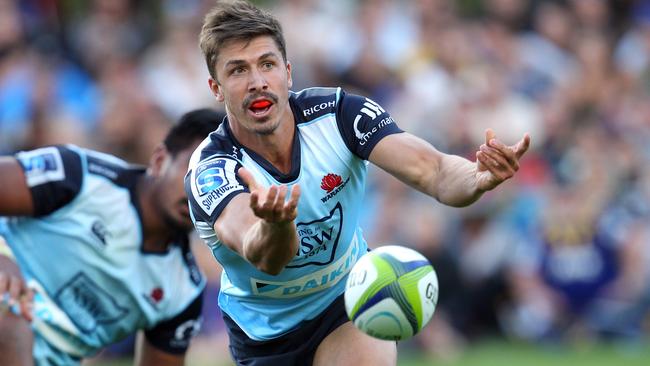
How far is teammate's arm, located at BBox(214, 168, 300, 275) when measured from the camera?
4914mm

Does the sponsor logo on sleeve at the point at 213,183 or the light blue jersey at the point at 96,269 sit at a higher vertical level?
the sponsor logo on sleeve at the point at 213,183

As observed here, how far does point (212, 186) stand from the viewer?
5609 millimetres

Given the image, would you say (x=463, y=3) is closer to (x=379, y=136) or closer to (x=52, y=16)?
(x=52, y=16)

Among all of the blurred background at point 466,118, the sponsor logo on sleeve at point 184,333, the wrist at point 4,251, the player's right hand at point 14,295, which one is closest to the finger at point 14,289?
the player's right hand at point 14,295

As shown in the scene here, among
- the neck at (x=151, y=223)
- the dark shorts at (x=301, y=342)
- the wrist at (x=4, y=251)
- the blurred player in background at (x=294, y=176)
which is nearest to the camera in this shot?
the blurred player in background at (x=294, y=176)

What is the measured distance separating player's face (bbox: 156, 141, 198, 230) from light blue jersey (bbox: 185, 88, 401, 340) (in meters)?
0.94

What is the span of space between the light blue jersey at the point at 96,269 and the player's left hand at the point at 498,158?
116 inches

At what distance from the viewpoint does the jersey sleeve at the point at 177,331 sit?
7723mm

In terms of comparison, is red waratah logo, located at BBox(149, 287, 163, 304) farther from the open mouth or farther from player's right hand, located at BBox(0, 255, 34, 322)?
the open mouth

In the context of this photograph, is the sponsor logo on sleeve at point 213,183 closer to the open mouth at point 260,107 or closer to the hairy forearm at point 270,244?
the open mouth at point 260,107

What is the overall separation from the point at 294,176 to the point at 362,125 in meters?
0.46

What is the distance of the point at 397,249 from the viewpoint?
18.7 feet

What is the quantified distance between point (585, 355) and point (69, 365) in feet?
21.1

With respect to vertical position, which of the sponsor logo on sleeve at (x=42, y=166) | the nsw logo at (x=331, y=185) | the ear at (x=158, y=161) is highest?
the nsw logo at (x=331, y=185)
